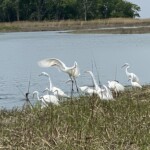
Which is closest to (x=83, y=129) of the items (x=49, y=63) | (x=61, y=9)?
(x=49, y=63)

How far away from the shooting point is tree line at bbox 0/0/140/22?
6869cm

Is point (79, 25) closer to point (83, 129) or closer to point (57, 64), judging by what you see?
point (57, 64)

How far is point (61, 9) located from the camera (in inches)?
Result: 2707

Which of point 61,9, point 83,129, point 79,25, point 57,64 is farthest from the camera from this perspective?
point 61,9

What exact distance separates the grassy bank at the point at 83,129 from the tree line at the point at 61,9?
62077mm

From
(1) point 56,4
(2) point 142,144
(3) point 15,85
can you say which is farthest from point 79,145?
(1) point 56,4

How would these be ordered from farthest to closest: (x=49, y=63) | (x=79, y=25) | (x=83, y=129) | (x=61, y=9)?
1. (x=61, y=9)
2. (x=79, y=25)
3. (x=49, y=63)
4. (x=83, y=129)

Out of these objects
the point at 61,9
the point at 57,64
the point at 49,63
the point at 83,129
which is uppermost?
the point at 83,129

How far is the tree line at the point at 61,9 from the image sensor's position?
6869 centimetres

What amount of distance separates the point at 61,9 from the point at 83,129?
211ft

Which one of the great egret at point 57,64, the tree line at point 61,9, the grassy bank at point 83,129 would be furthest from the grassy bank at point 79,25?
the grassy bank at point 83,129

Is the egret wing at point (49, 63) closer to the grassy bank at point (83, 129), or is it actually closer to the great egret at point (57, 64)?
the great egret at point (57, 64)

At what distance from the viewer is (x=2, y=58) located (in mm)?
26031

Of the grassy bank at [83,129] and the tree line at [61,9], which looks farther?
the tree line at [61,9]
